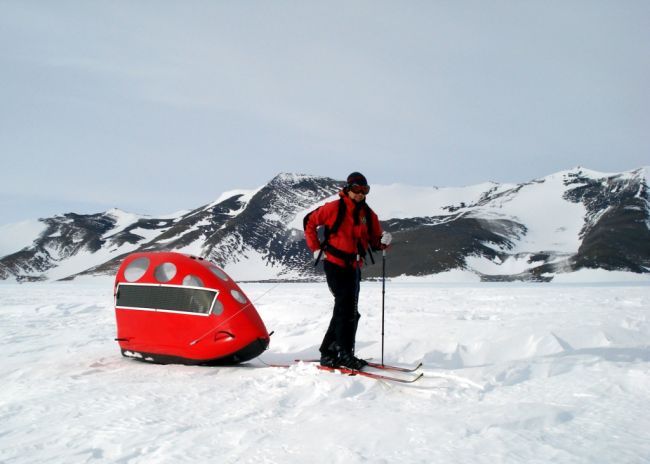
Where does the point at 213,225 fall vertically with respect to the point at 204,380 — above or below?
above

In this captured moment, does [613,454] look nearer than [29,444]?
Yes

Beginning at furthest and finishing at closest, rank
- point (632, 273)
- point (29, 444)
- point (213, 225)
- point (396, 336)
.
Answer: point (213, 225) < point (632, 273) < point (396, 336) < point (29, 444)

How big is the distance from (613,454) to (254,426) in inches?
91.9

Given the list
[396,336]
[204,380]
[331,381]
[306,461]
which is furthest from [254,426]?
[396,336]

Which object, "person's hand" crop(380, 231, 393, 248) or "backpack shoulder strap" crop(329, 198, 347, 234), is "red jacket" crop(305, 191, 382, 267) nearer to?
"backpack shoulder strap" crop(329, 198, 347, 234)

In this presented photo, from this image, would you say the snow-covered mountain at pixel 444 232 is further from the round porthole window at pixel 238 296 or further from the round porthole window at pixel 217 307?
the round porthole window at pixel 217 307

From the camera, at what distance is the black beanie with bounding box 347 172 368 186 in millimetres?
5828

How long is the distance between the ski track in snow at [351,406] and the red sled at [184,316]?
0.24 m

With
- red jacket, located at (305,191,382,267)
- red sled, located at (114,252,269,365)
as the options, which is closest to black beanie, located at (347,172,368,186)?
red jacket, located at (305,191,382,267)

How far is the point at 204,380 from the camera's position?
16.7 ft

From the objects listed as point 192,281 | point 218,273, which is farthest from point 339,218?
point 192,281

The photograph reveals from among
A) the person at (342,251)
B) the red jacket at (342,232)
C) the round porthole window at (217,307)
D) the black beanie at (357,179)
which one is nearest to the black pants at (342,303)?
the person at (342,251)

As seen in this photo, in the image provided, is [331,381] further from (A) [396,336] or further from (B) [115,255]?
(B) [115,255]

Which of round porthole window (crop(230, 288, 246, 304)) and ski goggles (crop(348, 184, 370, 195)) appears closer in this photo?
ski goggles (crop(348, 184, 370, 195))
